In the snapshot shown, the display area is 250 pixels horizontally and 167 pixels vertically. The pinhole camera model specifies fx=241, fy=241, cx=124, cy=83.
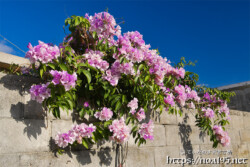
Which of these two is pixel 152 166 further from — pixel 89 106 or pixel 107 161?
pixel 89 106

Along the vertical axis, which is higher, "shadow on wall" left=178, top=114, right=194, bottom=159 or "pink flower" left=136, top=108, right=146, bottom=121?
"pink flower" left=136, top=108, right=146, bottom=121

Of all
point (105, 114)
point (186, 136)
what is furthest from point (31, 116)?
point (186, 136)

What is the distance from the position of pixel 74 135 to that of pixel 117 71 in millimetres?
643

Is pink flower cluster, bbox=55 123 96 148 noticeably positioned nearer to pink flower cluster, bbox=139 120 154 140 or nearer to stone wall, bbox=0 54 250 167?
stone wall, bbox=0 54 250 167

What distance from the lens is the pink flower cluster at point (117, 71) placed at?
2.05m

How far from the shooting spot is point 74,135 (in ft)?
6.06

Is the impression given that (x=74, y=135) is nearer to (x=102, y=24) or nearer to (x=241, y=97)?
(x=102, y=24)

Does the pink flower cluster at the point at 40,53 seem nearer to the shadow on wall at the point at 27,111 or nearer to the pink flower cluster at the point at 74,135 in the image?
the shadow on wall at the point at 27,111

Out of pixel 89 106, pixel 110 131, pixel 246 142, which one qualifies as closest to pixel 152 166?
pixel 110 131

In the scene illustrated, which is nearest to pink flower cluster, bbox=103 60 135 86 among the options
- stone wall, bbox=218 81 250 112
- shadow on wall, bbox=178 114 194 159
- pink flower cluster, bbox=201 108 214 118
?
shadow on wall, bbox=178 114 194 159

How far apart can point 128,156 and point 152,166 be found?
0.37m

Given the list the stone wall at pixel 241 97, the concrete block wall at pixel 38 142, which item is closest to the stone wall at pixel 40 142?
the concrete block wall at pixel 38 142

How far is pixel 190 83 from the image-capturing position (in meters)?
3.43

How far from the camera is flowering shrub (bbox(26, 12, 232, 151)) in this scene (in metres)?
1.80
